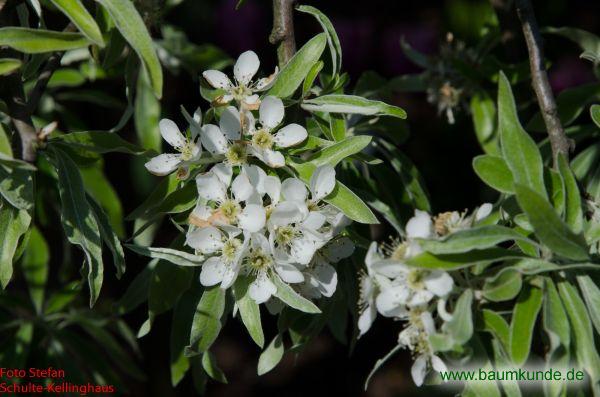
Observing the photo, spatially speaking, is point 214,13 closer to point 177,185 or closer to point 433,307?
point 177,185

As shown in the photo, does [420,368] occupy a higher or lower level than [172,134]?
lower

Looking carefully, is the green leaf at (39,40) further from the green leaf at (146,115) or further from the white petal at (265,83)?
the green leaf at (146,115)

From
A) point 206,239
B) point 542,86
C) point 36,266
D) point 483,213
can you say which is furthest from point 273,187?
point 36,266

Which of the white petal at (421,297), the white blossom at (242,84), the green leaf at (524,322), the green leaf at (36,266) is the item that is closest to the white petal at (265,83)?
the white blossom at (242,84)

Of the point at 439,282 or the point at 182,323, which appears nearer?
the point at 439,282

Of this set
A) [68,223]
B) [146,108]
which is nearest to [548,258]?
[68,223]

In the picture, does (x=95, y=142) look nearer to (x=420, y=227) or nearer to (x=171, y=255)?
(x=171, y=255)
